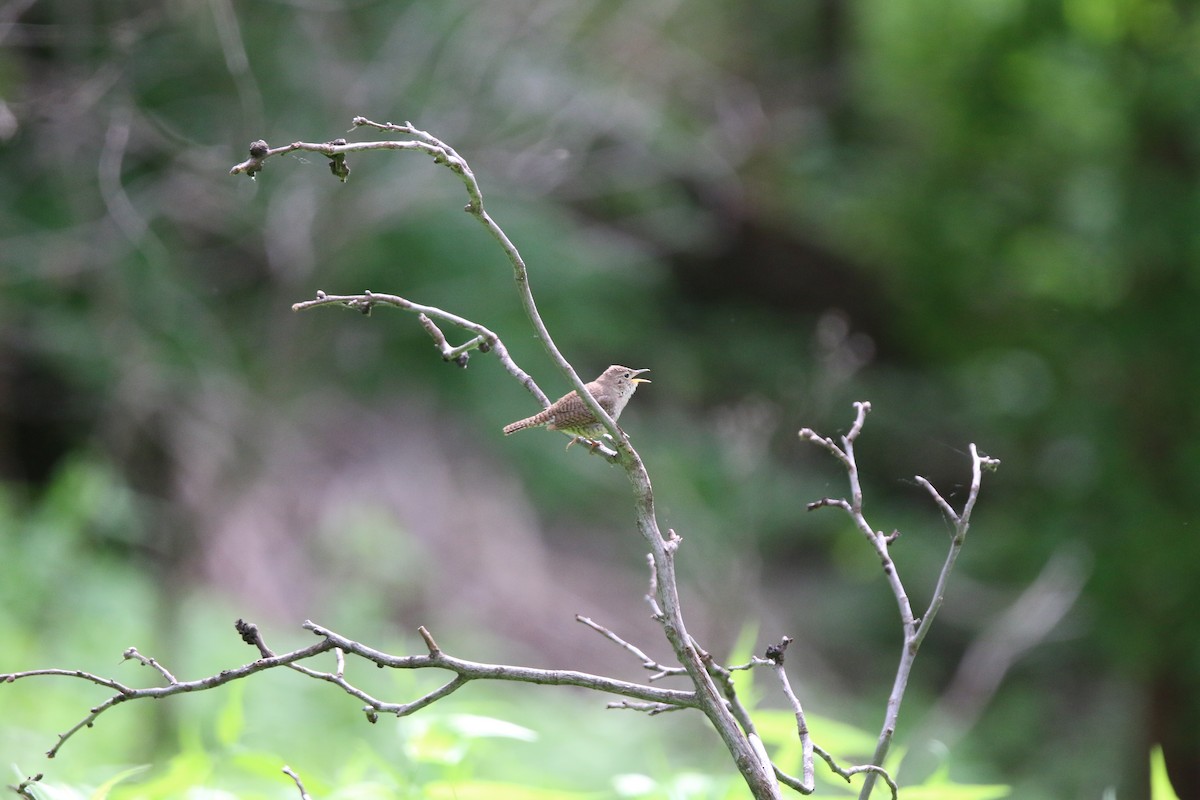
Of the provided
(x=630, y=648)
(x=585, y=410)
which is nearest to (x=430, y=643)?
(x=630, y=648)

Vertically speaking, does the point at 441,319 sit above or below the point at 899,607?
above

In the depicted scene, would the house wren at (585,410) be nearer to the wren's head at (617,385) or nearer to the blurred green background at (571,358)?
the wren's head at (617,385)

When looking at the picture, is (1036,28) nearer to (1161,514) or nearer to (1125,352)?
(1125,352)

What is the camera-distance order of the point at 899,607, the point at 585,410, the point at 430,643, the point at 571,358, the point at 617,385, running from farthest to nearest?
1. the point at 571,358
2. the point at 617,385
3. the point at 585,410
4. the point at 899,607
5. the point at 430,643

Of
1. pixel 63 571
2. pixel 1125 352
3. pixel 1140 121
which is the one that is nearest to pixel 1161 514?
pixel 1125 352

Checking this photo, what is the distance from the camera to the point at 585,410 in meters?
2.17

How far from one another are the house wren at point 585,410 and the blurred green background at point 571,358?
1.75 metres

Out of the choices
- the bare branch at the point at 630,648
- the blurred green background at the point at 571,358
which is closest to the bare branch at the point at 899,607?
the bare branch at the point at 630,648

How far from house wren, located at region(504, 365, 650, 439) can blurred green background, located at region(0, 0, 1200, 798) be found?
1754mm

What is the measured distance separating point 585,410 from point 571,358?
7.27 metres

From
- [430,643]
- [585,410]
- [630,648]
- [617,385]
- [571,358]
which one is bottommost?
[430,643]

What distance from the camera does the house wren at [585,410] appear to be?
2.17 meters

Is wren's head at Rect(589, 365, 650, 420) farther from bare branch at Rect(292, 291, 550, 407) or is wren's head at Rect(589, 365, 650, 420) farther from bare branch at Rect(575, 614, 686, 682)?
bare branch at Rect(292, 291, 550, 407)

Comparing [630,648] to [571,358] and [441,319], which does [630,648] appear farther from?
[571,358]
